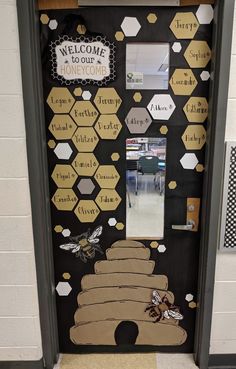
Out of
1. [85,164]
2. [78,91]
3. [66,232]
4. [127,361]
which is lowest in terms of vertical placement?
[127,361]

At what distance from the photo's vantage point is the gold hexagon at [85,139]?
5.34 feet

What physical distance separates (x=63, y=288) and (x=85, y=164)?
799mm

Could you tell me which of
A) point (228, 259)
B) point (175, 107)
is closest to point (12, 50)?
point (175, 107)

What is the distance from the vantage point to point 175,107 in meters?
1.60

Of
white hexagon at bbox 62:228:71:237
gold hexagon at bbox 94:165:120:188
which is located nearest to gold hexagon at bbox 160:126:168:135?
gold hexagon at bbox 94:165:120:188

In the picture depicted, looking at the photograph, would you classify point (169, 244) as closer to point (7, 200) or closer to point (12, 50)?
point (7, 200)

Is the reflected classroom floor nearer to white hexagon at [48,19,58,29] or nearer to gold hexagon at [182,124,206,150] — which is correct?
gold hexagon at [182,124,206,150]

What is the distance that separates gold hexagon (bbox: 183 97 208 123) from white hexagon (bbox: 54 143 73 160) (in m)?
0.69

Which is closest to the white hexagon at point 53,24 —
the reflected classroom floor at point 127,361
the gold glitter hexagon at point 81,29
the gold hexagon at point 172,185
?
the gold glitter hexagon at point 81,29

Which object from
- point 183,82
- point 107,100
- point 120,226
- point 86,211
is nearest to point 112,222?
point 120,226

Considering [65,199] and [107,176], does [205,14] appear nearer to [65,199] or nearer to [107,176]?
[107,176]

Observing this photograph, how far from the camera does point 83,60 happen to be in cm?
155

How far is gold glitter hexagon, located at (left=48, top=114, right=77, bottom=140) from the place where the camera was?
161 cm

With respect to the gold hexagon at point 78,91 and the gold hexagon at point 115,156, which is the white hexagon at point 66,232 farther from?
the gold hexagon at point 78,91
